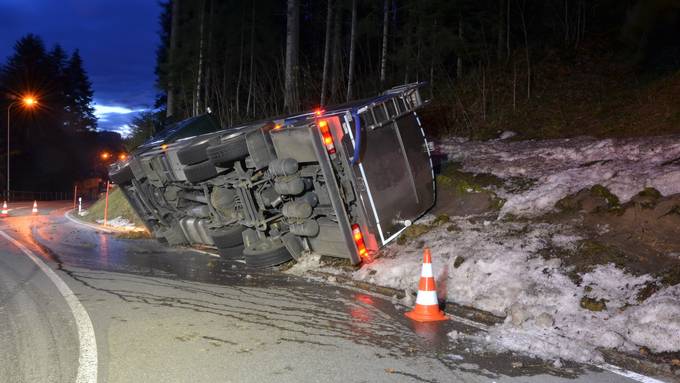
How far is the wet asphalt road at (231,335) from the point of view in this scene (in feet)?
13.6

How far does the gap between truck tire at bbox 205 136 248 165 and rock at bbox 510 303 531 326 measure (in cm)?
428

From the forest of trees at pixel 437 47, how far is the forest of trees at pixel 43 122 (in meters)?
33.6

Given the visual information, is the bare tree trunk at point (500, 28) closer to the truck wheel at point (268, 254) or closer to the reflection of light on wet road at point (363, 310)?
the truck wheel at point (268, 254)

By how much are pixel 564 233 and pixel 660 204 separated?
113 centimetres

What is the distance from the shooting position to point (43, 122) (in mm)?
60812

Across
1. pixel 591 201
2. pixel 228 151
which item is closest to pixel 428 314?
pixel 591 201

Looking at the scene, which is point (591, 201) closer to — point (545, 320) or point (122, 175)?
point (545, 320)

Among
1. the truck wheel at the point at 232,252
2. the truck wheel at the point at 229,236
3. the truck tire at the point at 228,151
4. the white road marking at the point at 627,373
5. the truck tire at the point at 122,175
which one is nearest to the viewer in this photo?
the white road marking at the point at 627,373

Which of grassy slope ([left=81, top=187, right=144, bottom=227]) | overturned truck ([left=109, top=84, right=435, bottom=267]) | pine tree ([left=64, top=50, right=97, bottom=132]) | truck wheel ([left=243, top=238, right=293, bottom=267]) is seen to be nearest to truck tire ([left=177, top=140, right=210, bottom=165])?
overturned truck ([left=109, top=84, right=435, bottom=267])

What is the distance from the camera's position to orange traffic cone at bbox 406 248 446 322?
5.59m

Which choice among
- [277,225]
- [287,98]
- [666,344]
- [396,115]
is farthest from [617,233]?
[287,98]

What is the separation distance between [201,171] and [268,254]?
167 centimetres

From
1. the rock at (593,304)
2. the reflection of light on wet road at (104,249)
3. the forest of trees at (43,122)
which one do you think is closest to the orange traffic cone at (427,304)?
the rock at (593,304)

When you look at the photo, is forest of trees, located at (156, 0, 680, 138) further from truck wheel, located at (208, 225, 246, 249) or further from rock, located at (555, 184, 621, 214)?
truck wheel, located at (208, 225, 246, 249)
